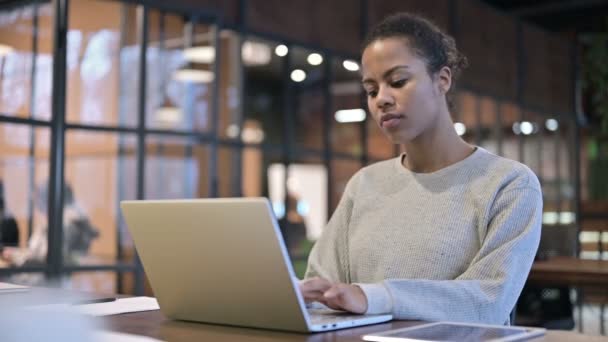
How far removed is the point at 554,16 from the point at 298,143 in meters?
7.11

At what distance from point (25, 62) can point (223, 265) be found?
418 centimetres

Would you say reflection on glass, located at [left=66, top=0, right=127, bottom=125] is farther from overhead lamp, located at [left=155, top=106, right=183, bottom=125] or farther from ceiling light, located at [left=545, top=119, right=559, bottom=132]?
ceiling light, located at [left=545, top=119, right=559, bottom=132]

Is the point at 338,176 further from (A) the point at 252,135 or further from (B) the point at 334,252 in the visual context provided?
(B) the point at 334,252

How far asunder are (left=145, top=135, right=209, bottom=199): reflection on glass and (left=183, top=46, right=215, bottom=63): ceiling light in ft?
2.10

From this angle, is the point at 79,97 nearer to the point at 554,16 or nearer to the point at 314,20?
the point at 314,20

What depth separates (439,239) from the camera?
5.76 feet

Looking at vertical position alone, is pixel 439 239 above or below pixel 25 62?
below

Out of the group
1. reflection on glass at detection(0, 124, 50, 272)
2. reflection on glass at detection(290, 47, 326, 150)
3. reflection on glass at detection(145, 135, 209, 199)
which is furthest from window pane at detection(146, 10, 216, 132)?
reflection on glass at detection(290, 47, 326, 150)

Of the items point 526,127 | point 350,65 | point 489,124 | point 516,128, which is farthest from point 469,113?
point 350,65

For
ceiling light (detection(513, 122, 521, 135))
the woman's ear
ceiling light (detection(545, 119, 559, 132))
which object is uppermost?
ceiling light (detection(545, 119, 559, 132))

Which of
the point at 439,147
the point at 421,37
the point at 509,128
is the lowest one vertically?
the point at 439,147

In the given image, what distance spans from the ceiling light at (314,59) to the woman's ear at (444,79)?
5311mm

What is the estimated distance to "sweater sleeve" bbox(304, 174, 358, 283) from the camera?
194 centimetres

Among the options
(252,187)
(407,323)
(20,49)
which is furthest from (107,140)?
(407,323)
